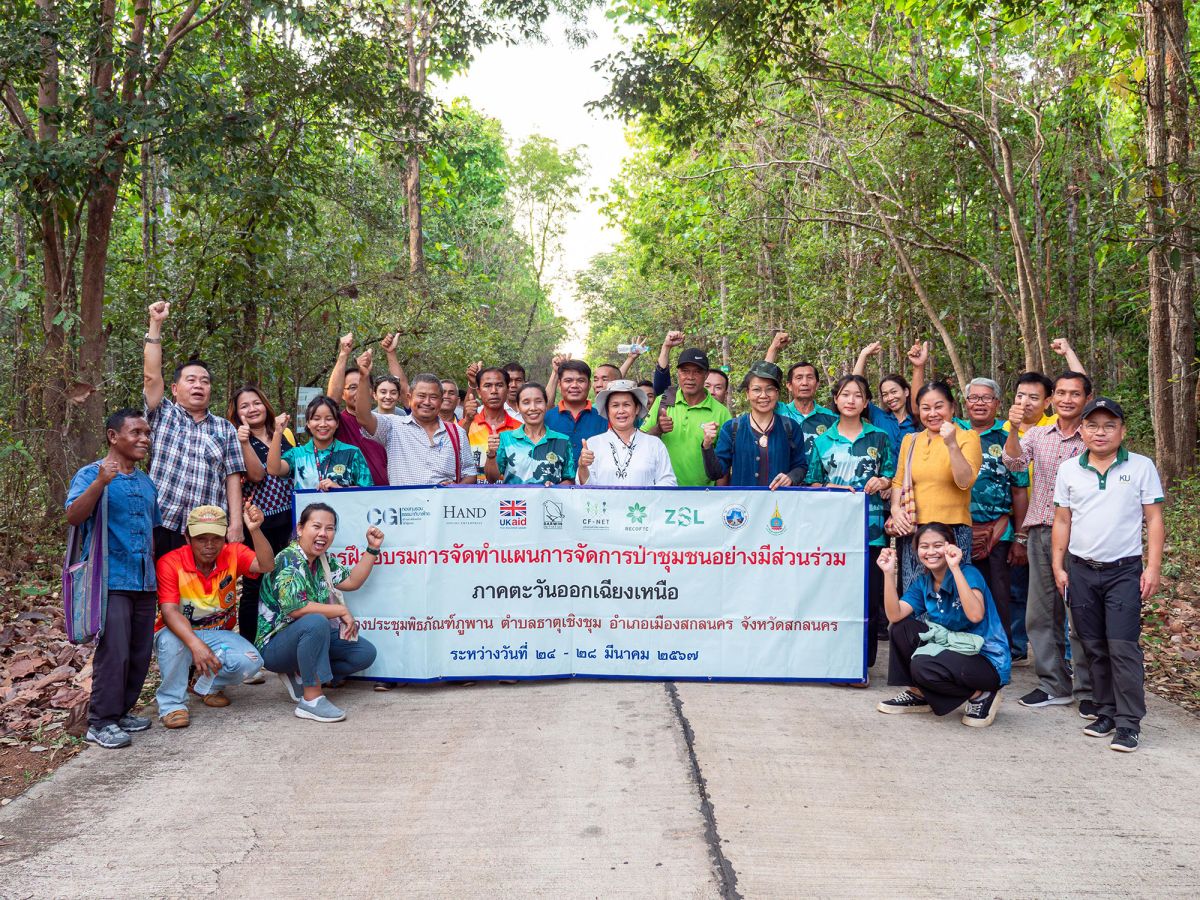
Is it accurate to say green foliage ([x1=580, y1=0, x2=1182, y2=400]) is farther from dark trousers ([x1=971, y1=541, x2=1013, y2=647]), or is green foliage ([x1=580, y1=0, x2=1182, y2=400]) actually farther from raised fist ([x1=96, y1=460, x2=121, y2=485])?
raised fist ([x1=96, y1=460, x2=121, y2=485])

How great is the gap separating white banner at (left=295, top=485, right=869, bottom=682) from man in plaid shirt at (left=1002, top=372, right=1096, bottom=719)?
1025mm

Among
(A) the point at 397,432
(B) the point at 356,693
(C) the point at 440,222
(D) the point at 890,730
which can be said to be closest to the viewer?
(D) the point at 890,730

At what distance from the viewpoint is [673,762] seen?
473cm

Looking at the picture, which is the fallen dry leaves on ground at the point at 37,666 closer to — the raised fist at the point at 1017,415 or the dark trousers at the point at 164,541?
the dark trousers at the point at 164,541

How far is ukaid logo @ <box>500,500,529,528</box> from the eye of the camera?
6.29 metres

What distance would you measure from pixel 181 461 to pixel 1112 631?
5.17 metres

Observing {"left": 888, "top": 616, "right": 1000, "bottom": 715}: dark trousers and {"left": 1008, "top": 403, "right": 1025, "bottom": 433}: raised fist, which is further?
{"left": 1008, "top": 403, "right": 1025, "bottom": 433}: raised fist

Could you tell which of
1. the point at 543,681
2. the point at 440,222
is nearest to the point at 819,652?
the point at 543,681

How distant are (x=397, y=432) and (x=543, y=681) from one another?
1.89 meters

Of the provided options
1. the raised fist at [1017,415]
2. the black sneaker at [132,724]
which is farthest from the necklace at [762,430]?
the black sneaker at [132,724]

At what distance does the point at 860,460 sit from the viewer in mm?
6551

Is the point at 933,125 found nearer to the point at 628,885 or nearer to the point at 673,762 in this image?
the point at 673,762

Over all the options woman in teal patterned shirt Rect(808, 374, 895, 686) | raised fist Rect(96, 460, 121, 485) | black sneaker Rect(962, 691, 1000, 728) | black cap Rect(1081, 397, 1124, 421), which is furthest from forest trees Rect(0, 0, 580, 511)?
black cap Rect(1081, 397, 1124, 421)

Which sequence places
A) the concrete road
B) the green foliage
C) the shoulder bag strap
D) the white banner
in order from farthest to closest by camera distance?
the green foliage → the shoulder bag strap → the white banner → the concrete road
